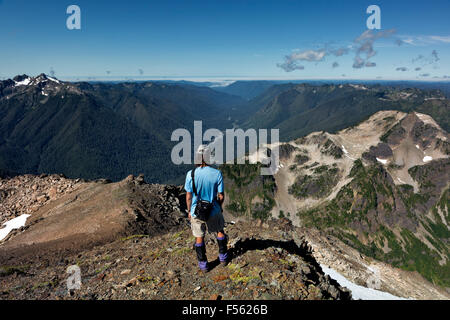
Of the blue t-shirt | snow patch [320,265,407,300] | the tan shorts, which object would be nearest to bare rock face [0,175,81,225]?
the tan shorts

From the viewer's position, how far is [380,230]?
15975 centimetres

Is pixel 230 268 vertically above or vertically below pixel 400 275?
above

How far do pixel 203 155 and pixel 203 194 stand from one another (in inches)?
62.3

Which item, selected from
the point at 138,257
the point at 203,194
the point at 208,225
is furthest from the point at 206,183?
the point at 138,257

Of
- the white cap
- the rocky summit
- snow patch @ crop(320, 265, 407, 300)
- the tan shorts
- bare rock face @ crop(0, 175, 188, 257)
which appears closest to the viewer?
the rocky summit

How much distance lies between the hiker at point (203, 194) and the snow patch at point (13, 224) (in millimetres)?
26923

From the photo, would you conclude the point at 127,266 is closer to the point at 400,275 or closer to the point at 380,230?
the point at 400,275

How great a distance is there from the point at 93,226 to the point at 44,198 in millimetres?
15816

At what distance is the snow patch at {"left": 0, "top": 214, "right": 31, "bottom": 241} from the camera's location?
26.7 meters

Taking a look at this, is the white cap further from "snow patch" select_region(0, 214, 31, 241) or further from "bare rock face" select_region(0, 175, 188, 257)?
"snow patch" select_region(0, 214, 31, 241)

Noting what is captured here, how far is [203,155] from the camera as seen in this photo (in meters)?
9.75

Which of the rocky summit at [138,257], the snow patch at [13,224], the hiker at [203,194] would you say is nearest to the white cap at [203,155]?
the hiker at [203,194]

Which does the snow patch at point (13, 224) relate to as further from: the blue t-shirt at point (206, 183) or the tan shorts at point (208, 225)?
the blue t-shirt at point (206, 183)
